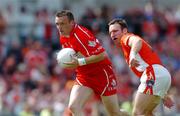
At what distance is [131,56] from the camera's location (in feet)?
52.4

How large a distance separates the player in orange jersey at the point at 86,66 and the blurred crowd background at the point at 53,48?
6.58ft

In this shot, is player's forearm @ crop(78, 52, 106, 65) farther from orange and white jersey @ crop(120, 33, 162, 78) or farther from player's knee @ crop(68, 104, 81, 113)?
player's knee @ crop(68, 104, 81, 113)

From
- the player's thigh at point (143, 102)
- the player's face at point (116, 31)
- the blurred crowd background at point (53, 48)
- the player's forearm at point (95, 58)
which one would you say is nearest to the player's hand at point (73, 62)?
the player's forearm at point (95, 58)

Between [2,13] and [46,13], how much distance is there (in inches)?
52.8

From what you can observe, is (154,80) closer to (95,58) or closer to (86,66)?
(95,58)

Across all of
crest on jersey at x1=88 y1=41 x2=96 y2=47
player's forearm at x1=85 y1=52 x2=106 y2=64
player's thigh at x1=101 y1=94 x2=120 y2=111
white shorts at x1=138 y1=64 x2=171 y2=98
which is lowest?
player's thigh at x1=101 y1=94 x2=120 y2=111

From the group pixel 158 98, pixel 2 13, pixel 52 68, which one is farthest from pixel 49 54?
pixel 158 98

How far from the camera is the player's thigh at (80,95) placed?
16808 mm

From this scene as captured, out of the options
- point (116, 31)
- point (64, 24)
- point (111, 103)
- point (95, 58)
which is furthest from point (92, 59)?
point (111, 103)

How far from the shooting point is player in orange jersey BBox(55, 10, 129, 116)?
1680 cm

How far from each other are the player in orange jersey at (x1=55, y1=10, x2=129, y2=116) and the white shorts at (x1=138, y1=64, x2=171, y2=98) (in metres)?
0.75

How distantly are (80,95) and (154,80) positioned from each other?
1.27 m

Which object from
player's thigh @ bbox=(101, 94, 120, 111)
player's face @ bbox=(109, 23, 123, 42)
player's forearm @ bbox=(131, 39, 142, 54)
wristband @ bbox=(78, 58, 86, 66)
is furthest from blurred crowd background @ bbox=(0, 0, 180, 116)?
player's forearm @ bbox=(131, 39, 142, 54)

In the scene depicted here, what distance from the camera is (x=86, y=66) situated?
17047 millimetres
